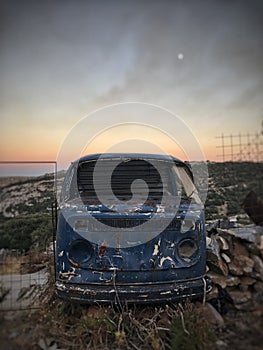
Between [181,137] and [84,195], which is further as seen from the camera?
[181,137]

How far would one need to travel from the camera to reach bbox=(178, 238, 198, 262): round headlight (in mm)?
2816

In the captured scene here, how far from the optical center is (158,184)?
3889mm

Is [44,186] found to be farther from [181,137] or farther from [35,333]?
[35,333]

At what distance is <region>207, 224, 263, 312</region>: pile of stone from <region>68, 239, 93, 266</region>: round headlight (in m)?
1.30

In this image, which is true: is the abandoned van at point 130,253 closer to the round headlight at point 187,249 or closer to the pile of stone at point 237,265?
the round headlight at point 187,249

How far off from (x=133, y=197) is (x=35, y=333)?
5.65ft

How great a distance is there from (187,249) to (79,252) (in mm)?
1030

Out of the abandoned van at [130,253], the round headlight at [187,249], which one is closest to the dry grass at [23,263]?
the abandoned van at [130,253]

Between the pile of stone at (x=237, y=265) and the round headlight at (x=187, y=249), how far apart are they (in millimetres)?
516

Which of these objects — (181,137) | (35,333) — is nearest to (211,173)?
(181,137)

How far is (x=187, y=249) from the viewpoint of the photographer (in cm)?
287

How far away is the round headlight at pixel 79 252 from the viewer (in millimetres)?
2707

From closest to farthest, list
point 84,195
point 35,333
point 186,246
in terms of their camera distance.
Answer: point 35,333 → point 186,246 → point 84,195

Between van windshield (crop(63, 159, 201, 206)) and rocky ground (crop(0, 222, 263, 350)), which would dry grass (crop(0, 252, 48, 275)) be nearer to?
rocky ground (crop(0, 222, 263, 350))
